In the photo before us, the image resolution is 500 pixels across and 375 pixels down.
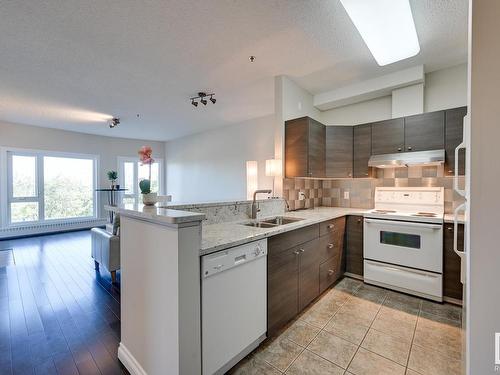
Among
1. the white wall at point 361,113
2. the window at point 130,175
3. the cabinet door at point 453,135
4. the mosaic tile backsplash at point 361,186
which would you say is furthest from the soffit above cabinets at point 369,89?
the window at point 130,175

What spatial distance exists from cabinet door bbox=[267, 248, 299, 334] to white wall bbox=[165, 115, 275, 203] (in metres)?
2.95

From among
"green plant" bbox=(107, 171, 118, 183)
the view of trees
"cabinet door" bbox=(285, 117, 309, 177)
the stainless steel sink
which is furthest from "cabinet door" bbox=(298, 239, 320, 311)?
the view of trees

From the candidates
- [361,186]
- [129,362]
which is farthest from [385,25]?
[129,362]

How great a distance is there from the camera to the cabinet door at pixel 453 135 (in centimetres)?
247

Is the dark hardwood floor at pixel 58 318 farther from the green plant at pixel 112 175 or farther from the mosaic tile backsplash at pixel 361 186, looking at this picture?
the green plant at pixel 112 175

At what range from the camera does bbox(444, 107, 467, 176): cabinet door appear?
8.10 ft

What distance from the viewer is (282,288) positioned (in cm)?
189

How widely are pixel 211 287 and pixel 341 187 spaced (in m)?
2.97

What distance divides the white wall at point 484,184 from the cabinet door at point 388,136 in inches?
92.8

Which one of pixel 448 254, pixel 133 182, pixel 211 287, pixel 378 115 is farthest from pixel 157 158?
pixel 448 254

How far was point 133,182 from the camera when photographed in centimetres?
738

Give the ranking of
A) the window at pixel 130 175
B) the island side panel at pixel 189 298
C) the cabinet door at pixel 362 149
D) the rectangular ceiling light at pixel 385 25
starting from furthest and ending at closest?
the window at pixel 130 175 < the cabinet door at pixel 362 149 < the rectangular ceiling light at pixel 385 25 < the island side panel at pixel 189 298

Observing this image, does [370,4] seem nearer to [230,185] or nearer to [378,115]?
[378,115]

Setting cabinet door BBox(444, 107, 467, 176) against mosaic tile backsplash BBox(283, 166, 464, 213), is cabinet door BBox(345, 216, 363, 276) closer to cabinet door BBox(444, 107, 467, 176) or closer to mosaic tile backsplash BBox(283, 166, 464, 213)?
mosaic tile backsplash BBox(283, 166, 464, 213)
